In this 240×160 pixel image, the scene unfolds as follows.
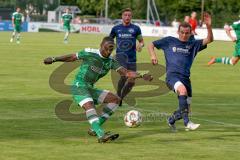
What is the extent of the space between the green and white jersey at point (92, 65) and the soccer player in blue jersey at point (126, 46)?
5.66 meters

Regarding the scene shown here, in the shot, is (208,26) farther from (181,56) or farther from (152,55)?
(152,55)

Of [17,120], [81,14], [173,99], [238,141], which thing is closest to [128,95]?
[173,99]

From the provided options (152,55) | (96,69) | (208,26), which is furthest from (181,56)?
(96,69)

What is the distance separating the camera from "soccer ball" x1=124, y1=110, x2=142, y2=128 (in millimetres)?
14633

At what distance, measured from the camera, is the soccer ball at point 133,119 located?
48.0 feet

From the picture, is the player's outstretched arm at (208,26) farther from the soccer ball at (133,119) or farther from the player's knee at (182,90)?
the soccer ball at (133,119)

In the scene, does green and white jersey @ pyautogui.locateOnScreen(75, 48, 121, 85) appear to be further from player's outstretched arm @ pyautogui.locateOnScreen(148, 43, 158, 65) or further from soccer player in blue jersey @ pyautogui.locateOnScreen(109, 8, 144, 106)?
soccer player in blue jersey @ pyautogui.locateOnScreen(109, 8, 144, 106)

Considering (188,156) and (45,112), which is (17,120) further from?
(188,156)

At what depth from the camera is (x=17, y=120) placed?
51.2 feet

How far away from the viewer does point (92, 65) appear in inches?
523

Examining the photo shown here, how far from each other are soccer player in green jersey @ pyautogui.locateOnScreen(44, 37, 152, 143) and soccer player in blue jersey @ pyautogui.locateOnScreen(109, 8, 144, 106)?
5537mm

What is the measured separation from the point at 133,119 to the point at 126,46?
5037mm

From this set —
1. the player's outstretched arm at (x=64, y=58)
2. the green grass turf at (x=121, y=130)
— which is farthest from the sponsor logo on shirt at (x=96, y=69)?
the green grass turf at (x=121, y=130)

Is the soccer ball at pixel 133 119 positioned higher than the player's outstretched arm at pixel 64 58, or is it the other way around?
the player's outstretched arm at pixel 64 58
